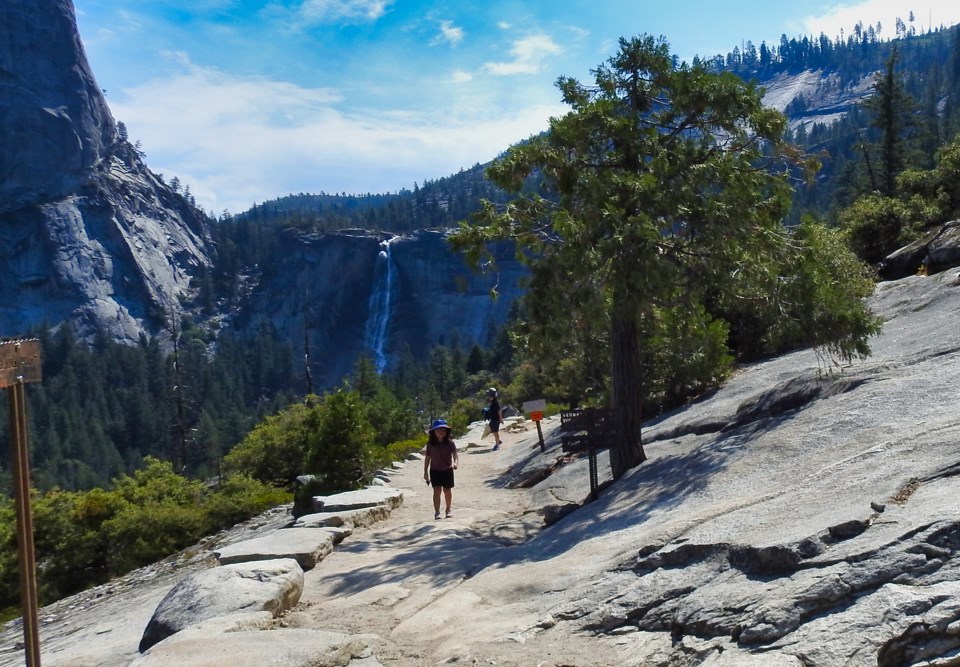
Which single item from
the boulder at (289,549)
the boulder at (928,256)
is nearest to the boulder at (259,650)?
the boulder at (289,549)

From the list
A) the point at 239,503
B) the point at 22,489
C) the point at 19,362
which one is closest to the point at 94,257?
the point at 239,503

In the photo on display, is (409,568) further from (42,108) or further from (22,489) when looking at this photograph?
(42,108)

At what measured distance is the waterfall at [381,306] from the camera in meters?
118

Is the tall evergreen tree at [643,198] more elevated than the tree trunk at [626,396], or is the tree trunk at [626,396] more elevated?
the tall evergreen tree at [643,198]

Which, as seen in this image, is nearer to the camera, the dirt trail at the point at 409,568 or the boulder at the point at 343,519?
the dirt trail at the point at 409,568

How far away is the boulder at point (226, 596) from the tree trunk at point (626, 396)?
15.0 ft

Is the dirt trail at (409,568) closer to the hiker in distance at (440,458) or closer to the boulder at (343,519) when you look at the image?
the boulder at (343,519)

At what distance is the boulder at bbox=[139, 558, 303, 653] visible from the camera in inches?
267

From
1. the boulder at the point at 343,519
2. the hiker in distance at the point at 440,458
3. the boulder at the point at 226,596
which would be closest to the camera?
the boulder at the point at 226,596

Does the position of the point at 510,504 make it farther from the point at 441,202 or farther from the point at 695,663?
the point at 441,202

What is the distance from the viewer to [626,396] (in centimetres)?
1077

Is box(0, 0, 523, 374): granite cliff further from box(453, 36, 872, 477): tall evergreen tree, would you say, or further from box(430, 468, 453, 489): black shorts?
box(453, 36, 872, 477): tall evergreen tree

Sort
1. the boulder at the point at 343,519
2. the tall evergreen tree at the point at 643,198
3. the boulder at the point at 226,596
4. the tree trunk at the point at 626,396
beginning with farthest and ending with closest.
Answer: the boulder at the point at 343,519, the tree trunk at the point at 626,396, the tall evergreen tree at the point at 643,198, the boulder at the point at 226,596

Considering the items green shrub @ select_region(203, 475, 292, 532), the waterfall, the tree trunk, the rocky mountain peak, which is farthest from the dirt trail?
the rocky mountain peak
